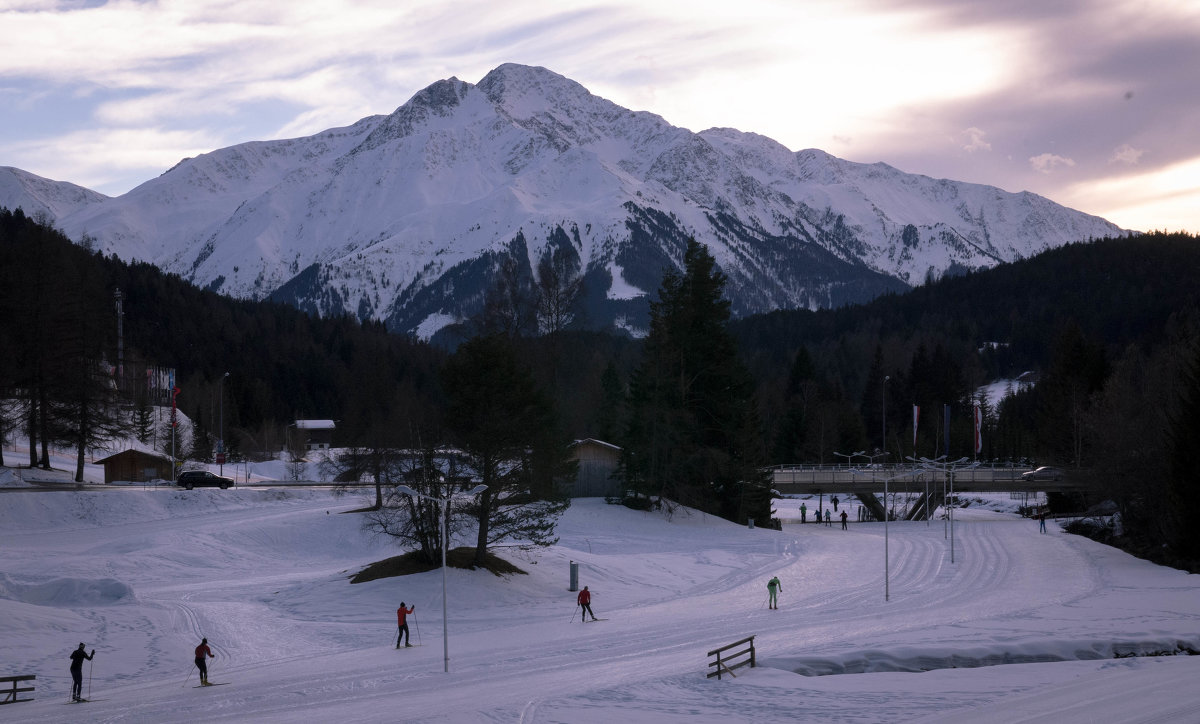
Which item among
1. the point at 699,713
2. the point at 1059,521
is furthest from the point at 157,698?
the point at 1059,521

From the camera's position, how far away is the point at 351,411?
8594 centimetres

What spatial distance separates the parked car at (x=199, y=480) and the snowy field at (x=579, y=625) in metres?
4.85

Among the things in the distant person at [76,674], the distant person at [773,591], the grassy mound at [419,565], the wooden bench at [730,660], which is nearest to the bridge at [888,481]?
the distant person at [773,591]

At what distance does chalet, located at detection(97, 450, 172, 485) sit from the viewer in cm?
7262

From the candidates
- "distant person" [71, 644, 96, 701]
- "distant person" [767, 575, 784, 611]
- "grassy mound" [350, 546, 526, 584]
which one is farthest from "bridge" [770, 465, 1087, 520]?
"distant person" [71, 644, 96, 701]

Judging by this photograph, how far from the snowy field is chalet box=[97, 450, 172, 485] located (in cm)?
1133

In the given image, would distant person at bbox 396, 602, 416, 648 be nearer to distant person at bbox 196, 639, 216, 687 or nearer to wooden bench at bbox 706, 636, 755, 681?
distant person at bbox 196, 639, 216, 687

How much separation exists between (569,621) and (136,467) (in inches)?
1943

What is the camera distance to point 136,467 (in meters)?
74.2

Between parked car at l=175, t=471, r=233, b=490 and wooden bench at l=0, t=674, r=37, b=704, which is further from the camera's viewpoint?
parked car at l=175, t=471, r=233, b=490

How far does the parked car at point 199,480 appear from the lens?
226 ft

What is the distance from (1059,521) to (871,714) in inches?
2433

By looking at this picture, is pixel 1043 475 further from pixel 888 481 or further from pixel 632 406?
pixel 632 406

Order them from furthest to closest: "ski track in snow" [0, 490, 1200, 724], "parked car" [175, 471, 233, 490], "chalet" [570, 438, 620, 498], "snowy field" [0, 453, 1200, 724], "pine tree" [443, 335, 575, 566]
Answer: "chalet" [570, 438, 620, 498], "parked car" [175, 471, 233, 490], "pine tree" [443, 335, 575, 566], "ski track in snow" [0, 490, 1200, 724], "snowy field" [0, 453, 1200, 724]
